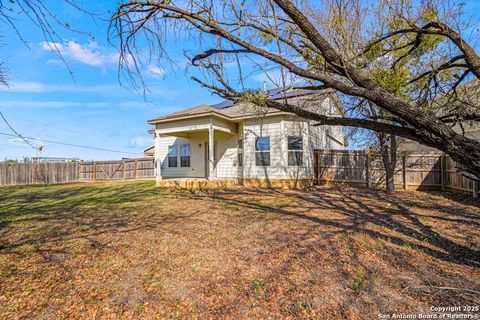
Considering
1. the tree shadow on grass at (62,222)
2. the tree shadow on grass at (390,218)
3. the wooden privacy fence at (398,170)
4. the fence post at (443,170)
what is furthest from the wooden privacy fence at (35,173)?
the fence post at (443,170)

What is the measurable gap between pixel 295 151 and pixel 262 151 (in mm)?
1598

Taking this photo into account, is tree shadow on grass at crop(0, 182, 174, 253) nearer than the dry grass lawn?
No

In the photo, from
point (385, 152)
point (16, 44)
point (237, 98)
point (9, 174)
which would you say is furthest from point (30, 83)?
point (9, 174)

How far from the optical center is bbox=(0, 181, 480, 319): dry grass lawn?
2480mm

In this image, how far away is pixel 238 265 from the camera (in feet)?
11.2

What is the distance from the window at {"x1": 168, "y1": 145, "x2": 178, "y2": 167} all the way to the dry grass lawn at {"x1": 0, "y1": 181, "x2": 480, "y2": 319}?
341 inches

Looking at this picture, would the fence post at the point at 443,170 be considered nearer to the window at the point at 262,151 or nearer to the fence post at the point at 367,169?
the fence post at the point at 367,169

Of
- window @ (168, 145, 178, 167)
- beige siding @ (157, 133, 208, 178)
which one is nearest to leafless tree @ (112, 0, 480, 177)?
beige siding @ (157, 133, 208, 178)

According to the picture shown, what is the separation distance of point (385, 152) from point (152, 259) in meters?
10.0

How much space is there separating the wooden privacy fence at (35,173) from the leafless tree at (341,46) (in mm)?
19057

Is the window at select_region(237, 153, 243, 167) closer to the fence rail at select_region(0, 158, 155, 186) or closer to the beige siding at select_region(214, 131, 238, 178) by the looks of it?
the beige siding at select_region(214, 131, 238, 178)

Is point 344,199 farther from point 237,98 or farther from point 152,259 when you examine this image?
point 152,259

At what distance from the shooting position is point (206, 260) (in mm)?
3572

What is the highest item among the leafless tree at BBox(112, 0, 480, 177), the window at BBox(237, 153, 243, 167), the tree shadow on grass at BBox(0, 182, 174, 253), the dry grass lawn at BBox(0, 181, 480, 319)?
the leafless tree at BBox(112, 0, 480, 177)
